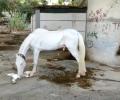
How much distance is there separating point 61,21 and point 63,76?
4549 millimetres

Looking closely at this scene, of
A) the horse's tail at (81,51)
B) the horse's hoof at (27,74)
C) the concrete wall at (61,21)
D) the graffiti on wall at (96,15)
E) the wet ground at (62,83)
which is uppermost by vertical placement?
the graffiti on wall at (96,15)

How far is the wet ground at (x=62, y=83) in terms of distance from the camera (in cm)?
618

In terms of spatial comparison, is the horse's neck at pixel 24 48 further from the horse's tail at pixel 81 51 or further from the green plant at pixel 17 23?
the green plant at pixel 17 23

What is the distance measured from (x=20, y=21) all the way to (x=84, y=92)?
16436mm

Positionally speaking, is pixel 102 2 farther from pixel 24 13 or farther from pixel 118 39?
pixel 24 13

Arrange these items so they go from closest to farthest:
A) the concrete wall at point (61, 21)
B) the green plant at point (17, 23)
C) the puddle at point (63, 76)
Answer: the puddle at point (63, 76) → the concrete wall at point (61, 21) → the green plant at point (17, 23)

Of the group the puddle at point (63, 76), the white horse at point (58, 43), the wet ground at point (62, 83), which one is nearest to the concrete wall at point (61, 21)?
the wet ground at point (62, 83)

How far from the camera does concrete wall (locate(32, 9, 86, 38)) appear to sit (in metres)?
11.7

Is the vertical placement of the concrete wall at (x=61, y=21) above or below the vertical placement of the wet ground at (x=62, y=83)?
above

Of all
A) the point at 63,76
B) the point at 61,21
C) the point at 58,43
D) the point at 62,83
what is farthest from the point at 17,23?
the point at 62,83

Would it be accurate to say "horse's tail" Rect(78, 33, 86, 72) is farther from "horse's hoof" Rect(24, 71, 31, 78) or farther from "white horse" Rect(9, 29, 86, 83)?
"horse's hoof" Rect(24, 71, 31, 78)

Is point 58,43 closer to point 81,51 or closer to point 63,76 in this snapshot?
point 81,51

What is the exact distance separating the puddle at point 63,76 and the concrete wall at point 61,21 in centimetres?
346

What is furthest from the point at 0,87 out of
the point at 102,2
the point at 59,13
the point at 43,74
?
the point at 59,13
